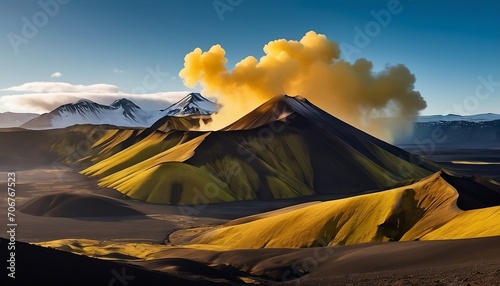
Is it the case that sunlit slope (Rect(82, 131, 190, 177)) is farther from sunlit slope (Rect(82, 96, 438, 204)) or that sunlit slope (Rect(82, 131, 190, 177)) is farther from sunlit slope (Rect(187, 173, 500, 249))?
sunlit slope (Rect(187, 173, 500, 249))

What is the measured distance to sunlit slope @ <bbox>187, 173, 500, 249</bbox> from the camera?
4991 cm

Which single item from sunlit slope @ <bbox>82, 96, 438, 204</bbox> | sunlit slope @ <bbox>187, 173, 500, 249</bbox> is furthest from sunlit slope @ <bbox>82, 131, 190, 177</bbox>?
sunlit slope @ <bbox>187, 173, 500, 249</bbox>

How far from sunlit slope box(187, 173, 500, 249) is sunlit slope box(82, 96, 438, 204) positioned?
182 feet

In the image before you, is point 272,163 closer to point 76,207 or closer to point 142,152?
point 142,152

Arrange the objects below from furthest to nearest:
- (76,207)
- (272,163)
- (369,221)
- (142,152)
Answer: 1. (142,152)
2. (272,163)
3. (76,207)
4. (369,221)

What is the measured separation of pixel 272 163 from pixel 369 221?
95128 mm

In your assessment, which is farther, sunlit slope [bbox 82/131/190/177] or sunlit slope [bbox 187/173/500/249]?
sunlit slope [bbox 82/131/190/177]

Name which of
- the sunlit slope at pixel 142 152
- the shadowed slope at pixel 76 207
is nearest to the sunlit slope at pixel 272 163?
the sunlit slope at pixel 142 152

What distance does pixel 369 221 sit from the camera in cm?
5494

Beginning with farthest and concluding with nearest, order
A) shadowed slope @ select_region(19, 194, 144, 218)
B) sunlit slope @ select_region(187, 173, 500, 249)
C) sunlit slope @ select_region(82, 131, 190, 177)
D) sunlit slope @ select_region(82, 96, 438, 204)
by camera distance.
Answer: sunlit slope @ select_region(82, 131, 190, 177) → sunlit slope @ select_region(82, 96, 438, 204) → shadowed slope @ select_region(19, 194, 144, 218) → sunlit slope @ select_region(187, 173, 500, 249)

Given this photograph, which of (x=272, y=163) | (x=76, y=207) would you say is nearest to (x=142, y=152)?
(x=272, y=163)

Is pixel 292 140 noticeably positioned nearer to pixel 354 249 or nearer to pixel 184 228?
pixel 184 228

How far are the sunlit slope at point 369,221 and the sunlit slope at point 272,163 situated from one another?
55366mm

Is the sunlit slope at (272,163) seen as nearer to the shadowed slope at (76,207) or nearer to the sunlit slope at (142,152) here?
the sunlit slope at (142,152)
